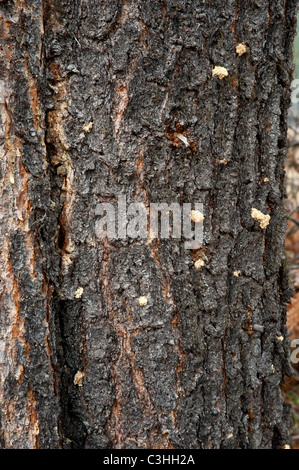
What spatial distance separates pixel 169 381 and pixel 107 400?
21 centimetres

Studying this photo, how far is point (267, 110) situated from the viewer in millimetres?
1342

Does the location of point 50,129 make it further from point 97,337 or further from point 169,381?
point 169,381

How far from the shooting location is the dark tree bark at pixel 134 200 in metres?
1.19

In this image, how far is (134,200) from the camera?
48.7 inches

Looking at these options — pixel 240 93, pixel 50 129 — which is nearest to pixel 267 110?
pixel 240 93

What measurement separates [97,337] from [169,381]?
27 cm

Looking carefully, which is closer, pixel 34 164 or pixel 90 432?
pixel 34 164

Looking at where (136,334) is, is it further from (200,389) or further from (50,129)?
(50,129)

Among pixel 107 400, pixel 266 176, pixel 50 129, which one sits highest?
pixel 50 129

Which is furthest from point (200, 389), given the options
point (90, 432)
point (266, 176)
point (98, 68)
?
point (98, 68)

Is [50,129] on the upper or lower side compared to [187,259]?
upper

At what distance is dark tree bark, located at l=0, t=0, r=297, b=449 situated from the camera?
3.89 feet
